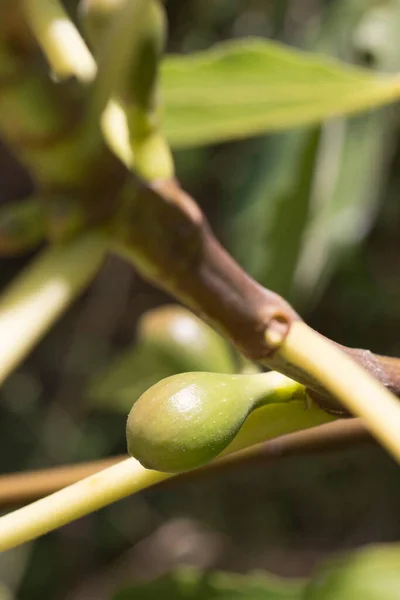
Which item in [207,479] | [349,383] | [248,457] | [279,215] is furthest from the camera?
[207,479]

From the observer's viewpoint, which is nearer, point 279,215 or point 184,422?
point 184,422

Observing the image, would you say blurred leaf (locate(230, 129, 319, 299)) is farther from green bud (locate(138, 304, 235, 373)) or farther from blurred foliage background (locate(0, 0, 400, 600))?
blurred foliage background (locate(0, 0, 400, 600))

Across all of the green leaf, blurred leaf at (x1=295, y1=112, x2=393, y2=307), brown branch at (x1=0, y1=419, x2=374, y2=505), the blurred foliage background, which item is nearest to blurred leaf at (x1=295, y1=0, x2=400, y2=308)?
blurred leaf at (x1=295, y1=112, x2=393, y2=307)

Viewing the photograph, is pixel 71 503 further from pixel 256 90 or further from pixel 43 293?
pixel 256 90

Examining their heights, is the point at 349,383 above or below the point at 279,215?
above

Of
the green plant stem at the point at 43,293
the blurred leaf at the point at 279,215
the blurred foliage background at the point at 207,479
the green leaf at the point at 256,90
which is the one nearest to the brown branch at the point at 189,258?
the green plant stem at the point at 43,293

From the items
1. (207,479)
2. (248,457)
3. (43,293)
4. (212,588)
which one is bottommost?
(207,479)

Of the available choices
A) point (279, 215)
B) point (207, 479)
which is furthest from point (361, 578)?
point (207, 479)

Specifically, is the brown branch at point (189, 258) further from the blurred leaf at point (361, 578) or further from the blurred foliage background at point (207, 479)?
the blurred foliage background at point (207, 479)
